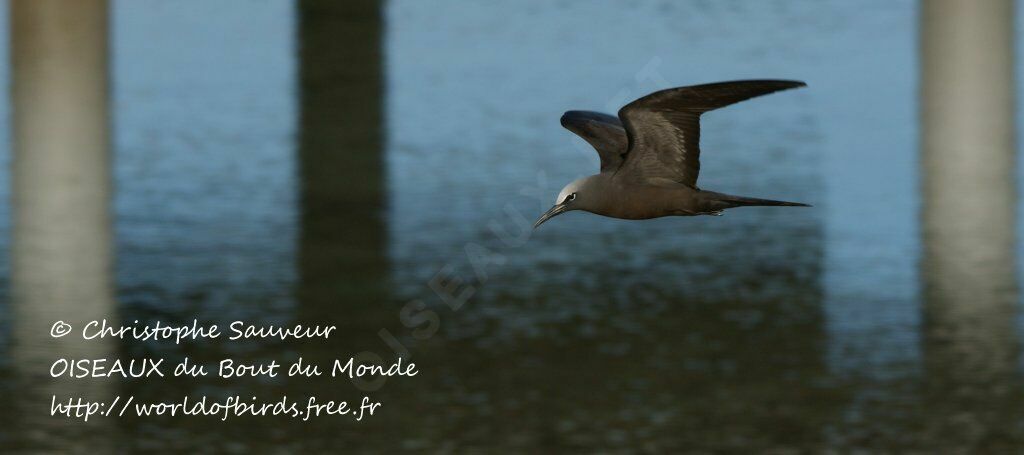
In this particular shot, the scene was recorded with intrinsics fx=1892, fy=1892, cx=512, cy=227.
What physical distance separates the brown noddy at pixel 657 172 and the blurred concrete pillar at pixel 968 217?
3826 cm

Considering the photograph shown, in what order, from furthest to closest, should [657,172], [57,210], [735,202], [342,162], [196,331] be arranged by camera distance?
1. [342,162]
2. [57,210]
3. [196,331]
4. [657,172]
5. [735,202]

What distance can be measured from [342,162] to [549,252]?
62.0 feet

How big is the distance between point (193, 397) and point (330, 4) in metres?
55.7

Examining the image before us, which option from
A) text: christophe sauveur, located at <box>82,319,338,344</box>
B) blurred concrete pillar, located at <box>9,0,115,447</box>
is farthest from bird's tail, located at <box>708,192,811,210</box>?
text: christophe sauveur, located at <box>82,319,338,344</box>

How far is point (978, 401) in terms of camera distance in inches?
1999

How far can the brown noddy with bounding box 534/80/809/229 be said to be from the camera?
1177cm

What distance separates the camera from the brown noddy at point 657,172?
1177 centimetres

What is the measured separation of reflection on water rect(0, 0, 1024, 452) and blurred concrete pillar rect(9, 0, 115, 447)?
3.48 feet

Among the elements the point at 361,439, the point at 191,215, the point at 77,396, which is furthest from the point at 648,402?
the point at 191,215

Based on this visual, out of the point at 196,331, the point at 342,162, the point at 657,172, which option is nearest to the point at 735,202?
the point at 657,172

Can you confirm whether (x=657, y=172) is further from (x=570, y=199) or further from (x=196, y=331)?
(x=196, y=331)

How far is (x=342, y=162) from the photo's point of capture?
7712 cm

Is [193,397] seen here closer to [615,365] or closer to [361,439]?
[361,439]

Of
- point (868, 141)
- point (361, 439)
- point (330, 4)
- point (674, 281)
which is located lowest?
point (361, 439)
